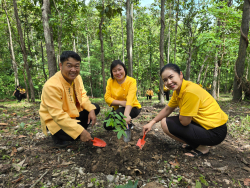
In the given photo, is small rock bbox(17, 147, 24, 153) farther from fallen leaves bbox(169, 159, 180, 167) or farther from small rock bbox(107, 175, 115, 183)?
fallen leaves bbox(169, 159, 180, 167)

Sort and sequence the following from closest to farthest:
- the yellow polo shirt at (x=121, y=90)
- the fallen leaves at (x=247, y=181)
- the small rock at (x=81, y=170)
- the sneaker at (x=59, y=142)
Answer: the fallen leaves at (x=247, y=181) → the small rock at (x=81, y=170) → the sneaker at (x=59, y=142) → the yellow polo shirt at (x=121, y=90)

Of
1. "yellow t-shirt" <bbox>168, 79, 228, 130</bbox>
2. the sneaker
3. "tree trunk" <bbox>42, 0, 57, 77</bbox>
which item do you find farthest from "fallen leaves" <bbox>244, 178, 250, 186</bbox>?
"tree trunk" <bbox>42, 0, 57, 77</bbox>

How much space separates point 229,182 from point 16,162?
8.72 ft

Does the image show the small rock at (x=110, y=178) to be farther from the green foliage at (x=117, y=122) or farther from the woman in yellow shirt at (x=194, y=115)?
the woman in yellow shirt at (x=194, y=115)

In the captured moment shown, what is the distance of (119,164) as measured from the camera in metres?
1.87

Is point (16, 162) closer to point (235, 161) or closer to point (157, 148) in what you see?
point (157, 148)

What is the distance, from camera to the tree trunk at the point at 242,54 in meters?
4.85

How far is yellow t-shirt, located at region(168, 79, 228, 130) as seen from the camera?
179 centimetres

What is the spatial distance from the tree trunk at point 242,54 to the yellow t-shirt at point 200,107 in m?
4.40

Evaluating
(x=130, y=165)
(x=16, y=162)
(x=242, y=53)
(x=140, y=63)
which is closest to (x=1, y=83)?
(x=140, y=63)

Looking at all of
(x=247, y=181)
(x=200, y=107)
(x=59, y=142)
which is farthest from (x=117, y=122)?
(x=247, y=181)

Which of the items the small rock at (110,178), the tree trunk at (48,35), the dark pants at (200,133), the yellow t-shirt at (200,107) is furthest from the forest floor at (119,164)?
the tree trunk at (48,35)

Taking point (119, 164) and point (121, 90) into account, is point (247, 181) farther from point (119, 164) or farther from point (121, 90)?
point (121, 90)

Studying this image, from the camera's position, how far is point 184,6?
9.89 metres
